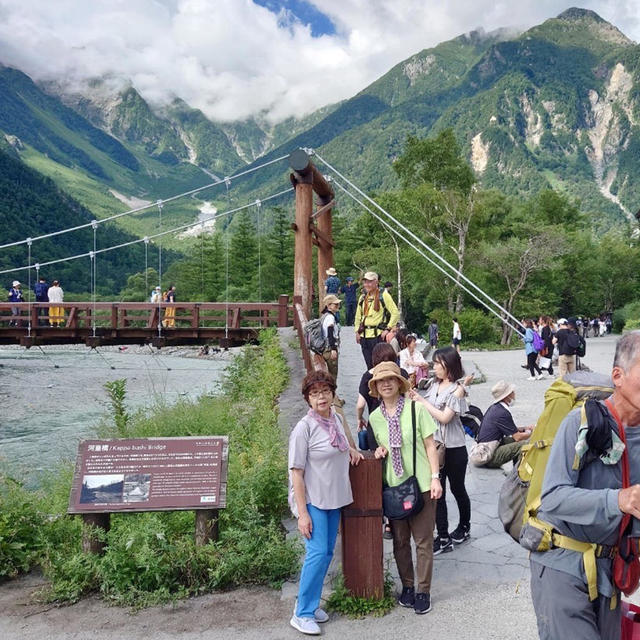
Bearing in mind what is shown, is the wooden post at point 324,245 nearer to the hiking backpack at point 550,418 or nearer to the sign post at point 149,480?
the sign post at point 149,480

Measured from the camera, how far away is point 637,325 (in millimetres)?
26641

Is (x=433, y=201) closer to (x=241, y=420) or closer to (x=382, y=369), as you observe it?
(x=241, y=420)

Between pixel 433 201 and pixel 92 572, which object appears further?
pixel 433 201

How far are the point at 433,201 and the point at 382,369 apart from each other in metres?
28.4

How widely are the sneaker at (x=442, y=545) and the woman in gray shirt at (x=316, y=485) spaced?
1.28 metres

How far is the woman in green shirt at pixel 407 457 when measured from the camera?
3561 millimetres

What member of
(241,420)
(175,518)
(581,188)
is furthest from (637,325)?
(581,188)

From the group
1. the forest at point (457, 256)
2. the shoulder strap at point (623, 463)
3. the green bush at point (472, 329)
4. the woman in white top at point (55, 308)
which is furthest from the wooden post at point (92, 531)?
the green bush at point (472, 329)

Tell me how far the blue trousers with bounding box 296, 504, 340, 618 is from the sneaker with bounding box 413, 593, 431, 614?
1.92 ft

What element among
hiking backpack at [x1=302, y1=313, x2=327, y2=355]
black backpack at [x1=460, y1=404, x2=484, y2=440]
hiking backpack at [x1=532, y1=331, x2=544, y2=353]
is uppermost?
hiking backpack at [x1=302, y1=313, x2=327, y2=355]

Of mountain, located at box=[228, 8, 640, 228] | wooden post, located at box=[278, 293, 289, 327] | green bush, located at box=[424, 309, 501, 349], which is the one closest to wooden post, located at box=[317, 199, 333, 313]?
wooden post, located at box=[278, 293, 289, 327]

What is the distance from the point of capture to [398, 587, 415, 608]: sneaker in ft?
12.2

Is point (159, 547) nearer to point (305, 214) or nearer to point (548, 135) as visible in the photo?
point (305, 214)

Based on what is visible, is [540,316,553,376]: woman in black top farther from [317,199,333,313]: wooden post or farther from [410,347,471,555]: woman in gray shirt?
[410,347,471,555]: woman in gray shirt
